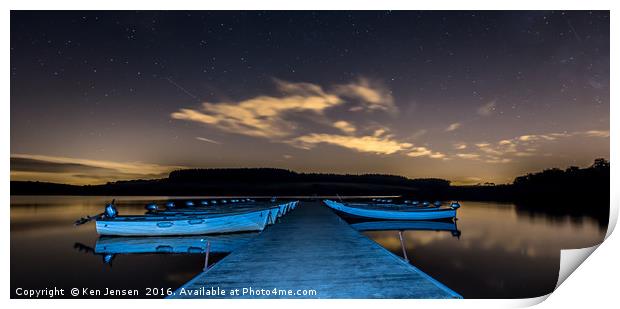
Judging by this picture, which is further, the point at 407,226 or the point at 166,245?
the point at 407,226

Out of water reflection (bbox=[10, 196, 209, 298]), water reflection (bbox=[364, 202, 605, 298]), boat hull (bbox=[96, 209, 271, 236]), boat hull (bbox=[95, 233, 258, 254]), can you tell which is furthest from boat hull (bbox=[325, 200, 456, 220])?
water reflection (bbox=[10, 196, 209, 298])

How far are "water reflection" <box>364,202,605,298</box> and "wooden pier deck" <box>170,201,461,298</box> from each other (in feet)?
7.43

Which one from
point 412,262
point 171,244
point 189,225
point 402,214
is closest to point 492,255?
point 412,262

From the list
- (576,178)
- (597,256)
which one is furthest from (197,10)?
(576,178)

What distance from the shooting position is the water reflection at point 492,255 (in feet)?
48.5

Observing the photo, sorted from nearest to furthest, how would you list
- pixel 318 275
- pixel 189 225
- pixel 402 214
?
1. pixel 318 275
2. pixel 189 225
3. pixel 402 214

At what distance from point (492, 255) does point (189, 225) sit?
17.7 metres

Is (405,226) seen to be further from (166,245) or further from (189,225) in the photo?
(166,245)

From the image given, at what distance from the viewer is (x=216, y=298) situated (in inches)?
246

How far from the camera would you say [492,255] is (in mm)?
21141

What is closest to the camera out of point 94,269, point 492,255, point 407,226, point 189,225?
point 94,269

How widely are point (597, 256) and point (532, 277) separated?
386 inches
